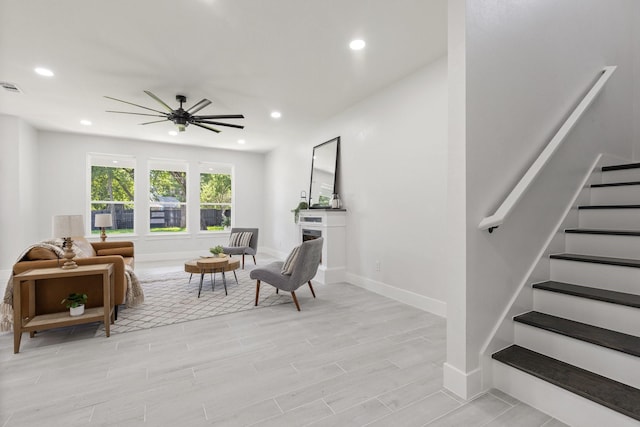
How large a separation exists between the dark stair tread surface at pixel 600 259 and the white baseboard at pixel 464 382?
105 cm

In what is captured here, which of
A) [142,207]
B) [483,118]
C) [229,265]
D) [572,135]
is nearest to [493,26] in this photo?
[483,118]

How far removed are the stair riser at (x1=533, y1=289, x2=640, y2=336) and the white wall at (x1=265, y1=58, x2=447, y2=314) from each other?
1262mm

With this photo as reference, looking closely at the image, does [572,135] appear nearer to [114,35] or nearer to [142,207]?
[114,35]

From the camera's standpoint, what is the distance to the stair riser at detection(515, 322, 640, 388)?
1.47m

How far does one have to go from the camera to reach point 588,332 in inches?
66.0

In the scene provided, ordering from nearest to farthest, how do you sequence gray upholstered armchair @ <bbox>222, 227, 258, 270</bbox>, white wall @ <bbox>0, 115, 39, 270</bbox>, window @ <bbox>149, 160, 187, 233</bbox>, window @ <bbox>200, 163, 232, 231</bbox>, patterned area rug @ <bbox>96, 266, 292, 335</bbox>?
1. patterned area rug @ <bbox>96, 266, 292, 335</bbox>
2. white wall @ <bbox>0, 115, 39, 270</bbox>
3. gray upholstered armchair @ <bbox>222, 227, 258, 270</bbox>
4. window @ <bbox>149, 160, 187, 233</bbox>
5. window @ <bbox>200, 163, 232, 231</bbox>

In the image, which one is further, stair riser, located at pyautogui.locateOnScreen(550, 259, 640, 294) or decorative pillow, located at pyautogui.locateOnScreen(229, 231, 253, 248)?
decorative pillow, located at pyautogui.locateOnScreen(229, 231, 253, 248)

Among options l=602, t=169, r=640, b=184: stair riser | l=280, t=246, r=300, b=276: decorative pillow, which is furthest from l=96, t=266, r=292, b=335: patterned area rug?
l=602, t=169, r=640, b=184: stair riser

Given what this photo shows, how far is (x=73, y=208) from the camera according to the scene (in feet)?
20.9

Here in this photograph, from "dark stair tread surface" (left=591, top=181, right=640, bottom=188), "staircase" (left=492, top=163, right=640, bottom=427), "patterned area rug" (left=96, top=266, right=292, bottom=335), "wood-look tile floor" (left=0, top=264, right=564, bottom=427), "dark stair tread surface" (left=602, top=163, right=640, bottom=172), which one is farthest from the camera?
"patterned area rug" (left=96, top=266, right=292, bottom=335)

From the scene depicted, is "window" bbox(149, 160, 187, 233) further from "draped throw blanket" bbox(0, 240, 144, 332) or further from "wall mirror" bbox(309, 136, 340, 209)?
"draped throw blanket" bbox(0, 240, 144, 332)

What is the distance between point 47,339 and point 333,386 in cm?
266

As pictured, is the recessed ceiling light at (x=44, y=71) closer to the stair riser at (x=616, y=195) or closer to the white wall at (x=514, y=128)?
the white wall at (x=514, y=128)

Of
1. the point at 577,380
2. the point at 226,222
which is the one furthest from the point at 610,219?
the point at 226,222
